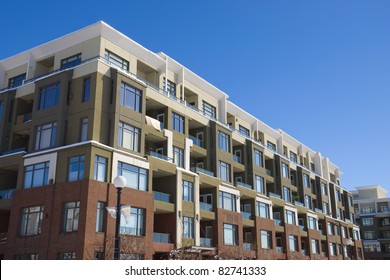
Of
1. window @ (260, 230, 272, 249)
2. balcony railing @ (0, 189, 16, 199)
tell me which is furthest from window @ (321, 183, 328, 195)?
balcony railing @ (0, 189, 16, 199)

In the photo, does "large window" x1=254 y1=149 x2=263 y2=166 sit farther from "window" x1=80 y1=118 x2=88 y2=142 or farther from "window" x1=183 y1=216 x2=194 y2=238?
"window" x1=80 y1=118 x2=88 y2=142

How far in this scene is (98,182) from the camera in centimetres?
3269

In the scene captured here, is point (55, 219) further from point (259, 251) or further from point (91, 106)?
point (259, 251)

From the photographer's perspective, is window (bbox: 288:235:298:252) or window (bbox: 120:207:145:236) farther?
window (bbox: 288:235:298:252)

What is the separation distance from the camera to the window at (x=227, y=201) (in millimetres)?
46938

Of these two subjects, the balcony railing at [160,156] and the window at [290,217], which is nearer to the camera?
the balcony railing at [160,156]

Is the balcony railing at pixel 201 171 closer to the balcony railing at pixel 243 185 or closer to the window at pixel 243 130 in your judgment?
the balcony railing at pixel 243 185

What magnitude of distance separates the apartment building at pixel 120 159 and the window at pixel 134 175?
0.32ft

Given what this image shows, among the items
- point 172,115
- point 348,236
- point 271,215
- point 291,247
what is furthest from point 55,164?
point 348,236

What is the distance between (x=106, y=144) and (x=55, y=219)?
6934 mm

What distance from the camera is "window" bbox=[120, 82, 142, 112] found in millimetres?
37125

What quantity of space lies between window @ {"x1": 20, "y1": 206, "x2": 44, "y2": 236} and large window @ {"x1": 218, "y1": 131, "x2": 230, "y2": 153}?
2238 cm

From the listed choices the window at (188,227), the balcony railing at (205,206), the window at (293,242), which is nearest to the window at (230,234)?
the balcony railing at (205,206)

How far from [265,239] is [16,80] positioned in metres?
33.5
